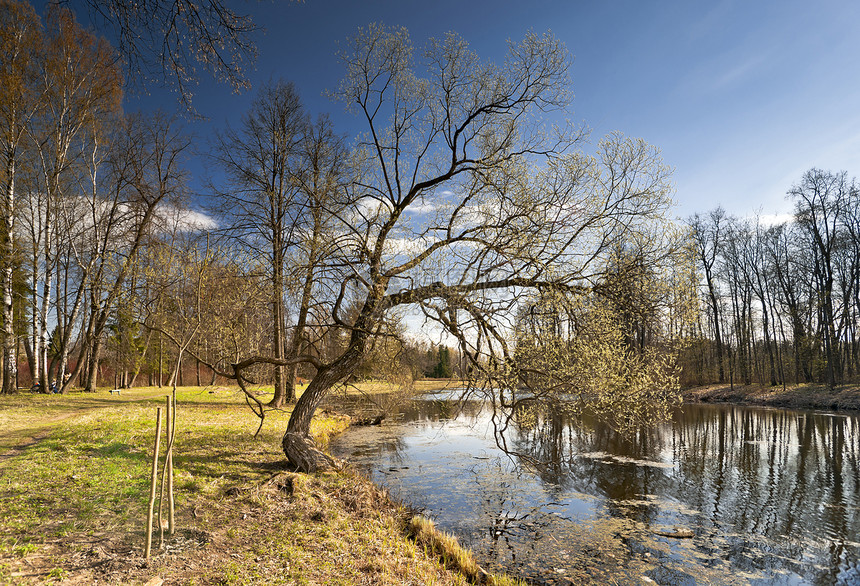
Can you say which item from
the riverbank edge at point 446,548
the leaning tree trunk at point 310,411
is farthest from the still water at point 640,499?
the leaning tree trunk at point 310,411

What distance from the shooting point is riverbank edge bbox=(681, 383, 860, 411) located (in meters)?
24.9

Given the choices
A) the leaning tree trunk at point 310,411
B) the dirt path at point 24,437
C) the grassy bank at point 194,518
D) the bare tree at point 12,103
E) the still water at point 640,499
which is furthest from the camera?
the bare tree at point 12,103

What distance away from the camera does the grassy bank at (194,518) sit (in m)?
4.36

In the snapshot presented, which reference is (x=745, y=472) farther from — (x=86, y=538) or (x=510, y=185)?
(x=86, y=538)

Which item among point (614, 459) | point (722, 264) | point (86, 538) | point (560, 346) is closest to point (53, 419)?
point (86, 538)

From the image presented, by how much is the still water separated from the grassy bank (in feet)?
6.39

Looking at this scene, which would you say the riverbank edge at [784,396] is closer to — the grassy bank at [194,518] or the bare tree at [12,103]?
the grassy bank at [194,518]

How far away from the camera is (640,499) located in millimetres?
10172

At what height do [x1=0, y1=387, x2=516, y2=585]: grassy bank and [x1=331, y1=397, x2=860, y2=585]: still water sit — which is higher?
[x1=0, y1=387, x2=516, y2=585]: grassy bank

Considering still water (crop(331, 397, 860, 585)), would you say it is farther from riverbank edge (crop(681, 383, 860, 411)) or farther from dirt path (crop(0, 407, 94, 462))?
riverbank edge (crop(681, 383, 860, 411))

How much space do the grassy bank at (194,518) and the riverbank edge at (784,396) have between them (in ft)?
94.9

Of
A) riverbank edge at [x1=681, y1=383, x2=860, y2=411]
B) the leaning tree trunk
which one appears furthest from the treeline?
the leaning tree trunk

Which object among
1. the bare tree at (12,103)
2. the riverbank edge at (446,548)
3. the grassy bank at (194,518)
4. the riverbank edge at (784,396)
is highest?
the bare tree at (12,103)

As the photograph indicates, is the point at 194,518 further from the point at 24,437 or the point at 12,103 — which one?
the point at 12,103
